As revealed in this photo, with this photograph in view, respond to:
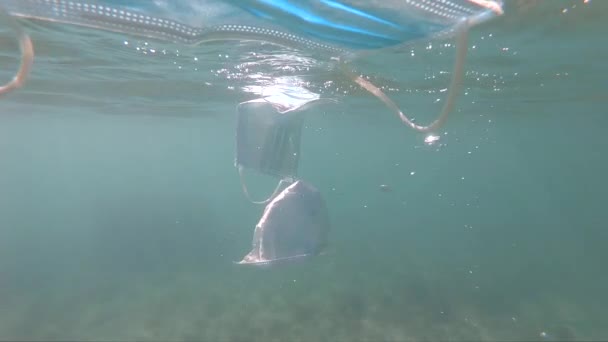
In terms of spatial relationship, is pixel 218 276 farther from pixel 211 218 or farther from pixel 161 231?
pixel 211 218

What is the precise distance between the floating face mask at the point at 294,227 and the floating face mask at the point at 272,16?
9.88 ft

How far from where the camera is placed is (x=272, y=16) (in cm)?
699

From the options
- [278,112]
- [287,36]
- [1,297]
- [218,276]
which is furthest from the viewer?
[218,276]

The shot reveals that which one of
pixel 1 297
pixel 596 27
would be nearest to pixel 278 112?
pixel 596 27

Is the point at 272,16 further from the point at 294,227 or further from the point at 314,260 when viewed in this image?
the point at 314,260

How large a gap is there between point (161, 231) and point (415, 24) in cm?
2931

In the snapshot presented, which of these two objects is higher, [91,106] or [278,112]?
[278,112]

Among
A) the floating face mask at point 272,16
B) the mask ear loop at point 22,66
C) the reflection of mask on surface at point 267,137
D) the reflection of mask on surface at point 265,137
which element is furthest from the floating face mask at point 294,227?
the mask ear loop at point 22,66

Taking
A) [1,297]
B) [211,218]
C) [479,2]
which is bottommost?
[211,218]

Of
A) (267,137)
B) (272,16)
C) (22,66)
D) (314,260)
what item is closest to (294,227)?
(267,137)

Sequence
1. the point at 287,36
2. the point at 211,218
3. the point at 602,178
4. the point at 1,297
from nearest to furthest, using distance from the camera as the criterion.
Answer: the point at 287,36, the point at 1,297, the point at 211,218, the point at 602,178

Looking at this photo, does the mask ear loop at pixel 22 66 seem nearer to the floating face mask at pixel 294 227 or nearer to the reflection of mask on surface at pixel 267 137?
the floating face mask at pixel 294 227

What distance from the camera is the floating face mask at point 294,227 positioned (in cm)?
872

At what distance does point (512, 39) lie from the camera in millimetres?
11906
